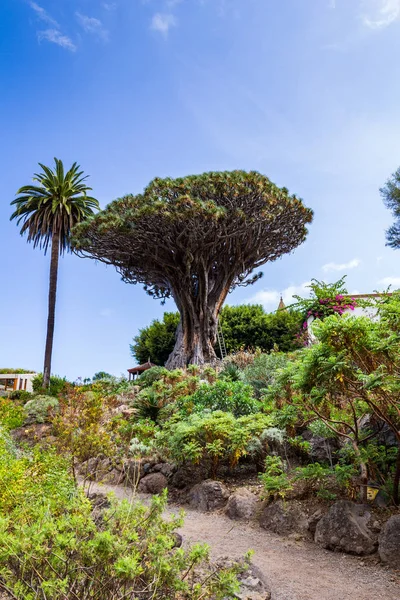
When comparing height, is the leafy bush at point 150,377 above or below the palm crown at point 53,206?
below

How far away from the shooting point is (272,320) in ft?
85.2

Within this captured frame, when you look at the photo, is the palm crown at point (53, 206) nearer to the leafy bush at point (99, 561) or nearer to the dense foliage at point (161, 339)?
the dense foliage at point (161, 339)

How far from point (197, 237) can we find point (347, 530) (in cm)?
1645

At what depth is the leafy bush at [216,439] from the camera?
6898mm

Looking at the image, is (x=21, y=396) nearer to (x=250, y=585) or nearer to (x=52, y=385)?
(x=52, y=385)

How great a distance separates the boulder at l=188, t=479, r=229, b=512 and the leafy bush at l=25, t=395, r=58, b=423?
805 centimetres

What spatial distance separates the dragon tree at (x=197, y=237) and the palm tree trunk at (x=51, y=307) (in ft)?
5.05

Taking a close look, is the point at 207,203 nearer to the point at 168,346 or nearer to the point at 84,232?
the point at 84,232

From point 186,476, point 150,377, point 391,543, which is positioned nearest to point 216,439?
point 186,476

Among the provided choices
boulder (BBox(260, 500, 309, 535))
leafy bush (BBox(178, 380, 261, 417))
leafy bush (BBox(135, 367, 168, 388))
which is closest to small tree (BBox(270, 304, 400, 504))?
boulder (BBox(260, 500, 309, 535))

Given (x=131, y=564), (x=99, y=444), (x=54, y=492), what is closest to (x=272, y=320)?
(x=99, y=444)

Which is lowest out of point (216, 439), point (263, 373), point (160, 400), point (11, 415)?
point (216, 439)

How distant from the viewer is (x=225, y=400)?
9.05 m

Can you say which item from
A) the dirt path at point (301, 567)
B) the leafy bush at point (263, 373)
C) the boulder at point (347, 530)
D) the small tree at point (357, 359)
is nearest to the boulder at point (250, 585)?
the dirt path at point (301, 567)
